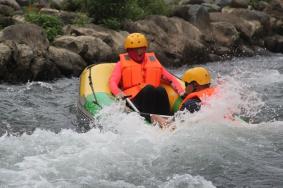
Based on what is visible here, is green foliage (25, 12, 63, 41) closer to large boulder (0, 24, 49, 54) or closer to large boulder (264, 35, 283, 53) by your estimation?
large boulder (0, 24, 49, 54)

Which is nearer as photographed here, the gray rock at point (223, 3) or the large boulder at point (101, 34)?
the large boulder at point (101, 34)

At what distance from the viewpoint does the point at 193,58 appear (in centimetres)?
1703

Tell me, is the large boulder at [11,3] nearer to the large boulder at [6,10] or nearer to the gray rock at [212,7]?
the large boulder at [6,10]

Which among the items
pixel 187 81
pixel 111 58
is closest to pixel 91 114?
pixel 187 81

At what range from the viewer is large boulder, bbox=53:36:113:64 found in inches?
554

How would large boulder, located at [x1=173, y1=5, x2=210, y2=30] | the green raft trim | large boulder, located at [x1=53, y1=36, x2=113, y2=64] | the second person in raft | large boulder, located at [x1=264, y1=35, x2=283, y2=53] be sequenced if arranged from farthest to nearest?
1. large boulder, located at [x1=264, y1=35, x2=283, y2=53]
2. large boulder, located at [x1=173, y1=5, x2=210, y2=30]
3. large boulder, located at [x1=53, y1=36, x2=113, y2=64]
4. the second person in raft
5. the green raft trim

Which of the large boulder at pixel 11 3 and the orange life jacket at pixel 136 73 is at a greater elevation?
the orange life jacket at pixel 136 73

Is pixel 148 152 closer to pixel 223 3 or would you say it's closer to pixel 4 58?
pixel 4 58

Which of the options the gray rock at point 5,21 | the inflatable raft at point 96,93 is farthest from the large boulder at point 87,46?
the inflatable raft at point 96,93

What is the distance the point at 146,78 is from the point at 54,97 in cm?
312

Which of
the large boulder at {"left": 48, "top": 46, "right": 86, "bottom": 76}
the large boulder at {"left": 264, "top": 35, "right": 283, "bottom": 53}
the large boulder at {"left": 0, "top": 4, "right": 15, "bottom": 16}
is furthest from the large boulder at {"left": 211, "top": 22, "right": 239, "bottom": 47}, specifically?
the large boulder at {"left": 0, "top": 4, "right": 15, "bottom": 16}

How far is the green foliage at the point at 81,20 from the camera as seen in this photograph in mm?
15781

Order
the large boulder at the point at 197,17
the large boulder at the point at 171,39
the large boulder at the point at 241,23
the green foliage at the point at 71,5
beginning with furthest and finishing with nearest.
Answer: the large boulder at the point at 241,23
the large boulder at the point at 197,17
the green foliage at the point at 71,5
the large boulder at the point at 171,39

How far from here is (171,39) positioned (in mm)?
16844
